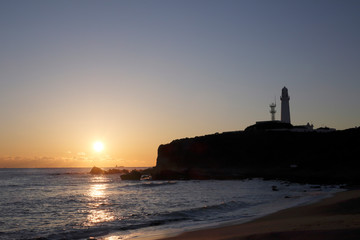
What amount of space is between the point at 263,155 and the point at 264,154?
0.31m

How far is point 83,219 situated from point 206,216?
755 centimetres

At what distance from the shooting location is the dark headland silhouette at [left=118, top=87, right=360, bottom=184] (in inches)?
2360

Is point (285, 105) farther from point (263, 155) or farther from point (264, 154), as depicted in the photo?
point (263, 155)

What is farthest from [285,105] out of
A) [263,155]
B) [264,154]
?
[263,155]

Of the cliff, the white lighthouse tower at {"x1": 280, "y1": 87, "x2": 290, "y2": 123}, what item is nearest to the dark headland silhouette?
the cliff

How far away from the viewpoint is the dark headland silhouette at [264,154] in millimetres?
59938

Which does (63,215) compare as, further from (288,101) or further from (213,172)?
(288,101)

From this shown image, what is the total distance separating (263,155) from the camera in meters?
71.1

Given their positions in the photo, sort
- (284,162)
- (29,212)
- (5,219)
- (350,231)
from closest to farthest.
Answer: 1. (350,231)
2. (5,219)
3. (29,212)
4. (284,162)

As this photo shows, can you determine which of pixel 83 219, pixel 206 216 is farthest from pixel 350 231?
pixel 83 219

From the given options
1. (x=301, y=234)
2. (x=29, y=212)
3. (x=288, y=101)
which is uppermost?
(x=288, y=101)

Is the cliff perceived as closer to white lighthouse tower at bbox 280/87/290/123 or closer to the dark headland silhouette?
the dark headland silhouette

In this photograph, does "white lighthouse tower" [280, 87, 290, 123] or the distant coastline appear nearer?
the distant coastline

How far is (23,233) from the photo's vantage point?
53.2ft
